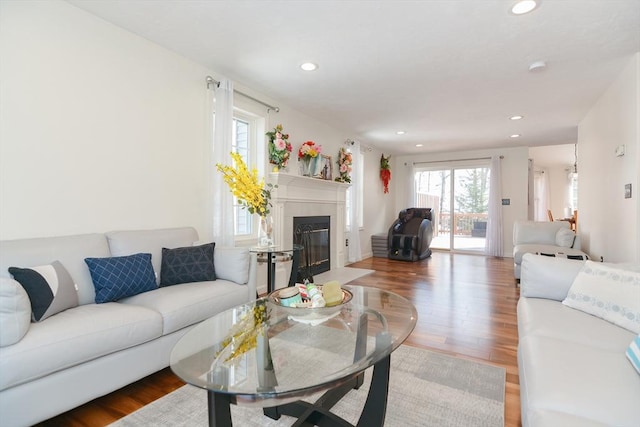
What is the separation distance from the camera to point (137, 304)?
6.56 feet

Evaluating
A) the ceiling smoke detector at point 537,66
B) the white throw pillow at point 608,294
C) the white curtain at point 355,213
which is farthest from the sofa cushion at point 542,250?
the white curtain at point 355,213

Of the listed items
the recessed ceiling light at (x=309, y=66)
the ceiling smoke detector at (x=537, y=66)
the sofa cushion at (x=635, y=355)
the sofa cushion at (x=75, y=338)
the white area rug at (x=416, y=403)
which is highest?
the recessed ceiling light at (x=309, y=66)

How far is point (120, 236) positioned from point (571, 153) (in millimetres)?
10232

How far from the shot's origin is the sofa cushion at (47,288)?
161 cm

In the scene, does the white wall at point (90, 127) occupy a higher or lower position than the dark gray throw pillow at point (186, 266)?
higher

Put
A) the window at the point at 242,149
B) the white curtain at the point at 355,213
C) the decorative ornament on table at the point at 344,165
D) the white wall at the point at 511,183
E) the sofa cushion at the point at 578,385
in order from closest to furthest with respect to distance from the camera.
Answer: the sofa cushion at the point at 578,385, the window at the point at 242,149, the decorative ornament on table at the point at 344,165, the white curtain at the point at 355,213, the white wall at the point at 511,183

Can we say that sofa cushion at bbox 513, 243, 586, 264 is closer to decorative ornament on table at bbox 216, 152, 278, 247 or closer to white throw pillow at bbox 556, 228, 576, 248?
white throw pillow at bbox 556, 228, 576, 248

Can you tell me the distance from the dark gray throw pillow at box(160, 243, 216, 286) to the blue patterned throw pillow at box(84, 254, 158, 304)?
0.47 feet

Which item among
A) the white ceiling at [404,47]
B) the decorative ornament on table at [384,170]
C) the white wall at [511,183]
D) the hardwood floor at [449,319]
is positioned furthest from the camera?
the decorative ornament on table at [384,170]

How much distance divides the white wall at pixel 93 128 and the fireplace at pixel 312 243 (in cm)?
165

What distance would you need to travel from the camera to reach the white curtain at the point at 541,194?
975 cm

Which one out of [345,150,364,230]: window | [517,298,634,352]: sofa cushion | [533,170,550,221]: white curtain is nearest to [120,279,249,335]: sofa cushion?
[517,298,634,352]: sofa cushion

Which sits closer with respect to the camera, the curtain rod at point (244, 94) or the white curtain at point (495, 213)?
the curtain rod at point (244, 94)

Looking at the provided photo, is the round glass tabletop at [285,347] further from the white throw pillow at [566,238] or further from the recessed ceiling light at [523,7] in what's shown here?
the white throw pillow at [566,238]
